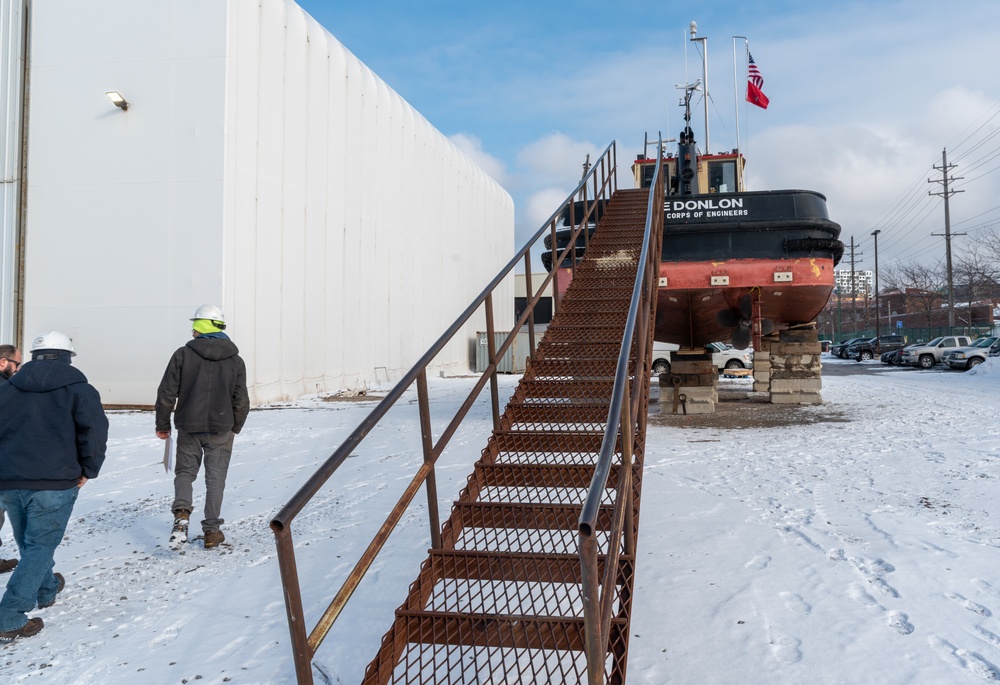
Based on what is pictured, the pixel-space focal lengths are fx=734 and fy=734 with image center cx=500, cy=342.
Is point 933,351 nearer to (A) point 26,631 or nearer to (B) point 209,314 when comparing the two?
(B) point 209,314

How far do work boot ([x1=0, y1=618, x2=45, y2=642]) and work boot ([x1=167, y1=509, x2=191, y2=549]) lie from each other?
1.23 meters

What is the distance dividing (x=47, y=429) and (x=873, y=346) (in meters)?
44.7

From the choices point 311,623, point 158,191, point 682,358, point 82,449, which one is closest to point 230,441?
point 82,449

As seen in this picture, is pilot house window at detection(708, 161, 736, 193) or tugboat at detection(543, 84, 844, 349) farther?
pilot house window at detection(708, 161, 736, 193)

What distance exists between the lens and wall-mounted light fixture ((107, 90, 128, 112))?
13.1 metres

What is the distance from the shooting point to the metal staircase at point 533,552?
296 cm

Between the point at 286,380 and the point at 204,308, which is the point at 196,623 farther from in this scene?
the point at 286,380

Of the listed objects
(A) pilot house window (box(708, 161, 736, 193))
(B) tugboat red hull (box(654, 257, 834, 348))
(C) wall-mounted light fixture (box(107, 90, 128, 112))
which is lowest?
(B) tugboat red hull (box(654, 257, 834, 348))

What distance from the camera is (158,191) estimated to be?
1327 cm

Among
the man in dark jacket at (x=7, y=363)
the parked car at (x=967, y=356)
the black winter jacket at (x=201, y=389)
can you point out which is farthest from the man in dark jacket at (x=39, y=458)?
the parked car at (x=967, y=356)

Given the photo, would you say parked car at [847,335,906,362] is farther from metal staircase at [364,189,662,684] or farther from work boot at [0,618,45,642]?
work boot at [0,618,45,642]

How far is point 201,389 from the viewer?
189 inches

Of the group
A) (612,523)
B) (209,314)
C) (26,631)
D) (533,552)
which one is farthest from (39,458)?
(612,523)

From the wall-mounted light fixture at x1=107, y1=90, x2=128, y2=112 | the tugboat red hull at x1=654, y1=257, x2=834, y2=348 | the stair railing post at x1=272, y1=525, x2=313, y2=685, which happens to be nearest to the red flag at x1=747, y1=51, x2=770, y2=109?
the tugboat red hull at x1=654, y1=257, x2=834, y2=348
